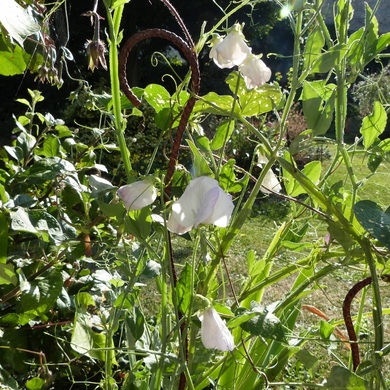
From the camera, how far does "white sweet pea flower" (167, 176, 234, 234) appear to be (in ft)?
1.31

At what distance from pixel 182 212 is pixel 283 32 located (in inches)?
429

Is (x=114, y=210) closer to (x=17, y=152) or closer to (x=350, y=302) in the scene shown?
(x=350, y=302)

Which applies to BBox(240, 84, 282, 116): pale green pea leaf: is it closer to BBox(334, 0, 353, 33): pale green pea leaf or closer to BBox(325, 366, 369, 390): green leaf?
BBox(334, 0, 353, 33): pale green pea leaf

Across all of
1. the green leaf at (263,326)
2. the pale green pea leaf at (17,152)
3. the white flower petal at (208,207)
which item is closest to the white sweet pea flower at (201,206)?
the white flower petal at (208,207)

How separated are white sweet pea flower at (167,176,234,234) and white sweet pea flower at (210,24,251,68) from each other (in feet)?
0.50

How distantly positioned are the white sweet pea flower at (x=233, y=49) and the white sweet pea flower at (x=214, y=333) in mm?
246

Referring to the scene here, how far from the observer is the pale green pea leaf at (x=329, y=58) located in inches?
18.3

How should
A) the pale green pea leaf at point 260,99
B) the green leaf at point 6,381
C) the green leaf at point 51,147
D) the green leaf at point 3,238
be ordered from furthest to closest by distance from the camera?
1. the green leaf at point 51,147
2. the green leaf at point 6,381
3. the green leaf at point 3,238
4. the pale green pea leaf at point 260,99

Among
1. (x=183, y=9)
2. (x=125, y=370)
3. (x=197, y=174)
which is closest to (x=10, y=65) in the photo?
(x=197, y=174)

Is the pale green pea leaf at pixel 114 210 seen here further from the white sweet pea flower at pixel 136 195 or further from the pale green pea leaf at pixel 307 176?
the pale green pea leaf at pixel 307 176

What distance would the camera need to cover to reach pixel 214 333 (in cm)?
44

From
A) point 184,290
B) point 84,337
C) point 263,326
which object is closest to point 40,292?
point 84,337

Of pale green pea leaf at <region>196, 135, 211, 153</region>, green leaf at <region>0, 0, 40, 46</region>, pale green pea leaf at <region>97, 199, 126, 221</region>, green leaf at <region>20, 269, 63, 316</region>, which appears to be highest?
green leaf at <region>0, 0, 40, 46</region>

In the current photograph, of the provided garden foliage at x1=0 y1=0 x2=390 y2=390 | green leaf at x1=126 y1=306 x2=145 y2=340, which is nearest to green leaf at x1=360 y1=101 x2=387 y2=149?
garden foliage at x1=0 y1=0 x2=390 y2=390
